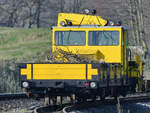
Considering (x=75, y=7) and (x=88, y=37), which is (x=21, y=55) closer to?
(x=75, y=7)

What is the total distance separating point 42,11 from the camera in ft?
162

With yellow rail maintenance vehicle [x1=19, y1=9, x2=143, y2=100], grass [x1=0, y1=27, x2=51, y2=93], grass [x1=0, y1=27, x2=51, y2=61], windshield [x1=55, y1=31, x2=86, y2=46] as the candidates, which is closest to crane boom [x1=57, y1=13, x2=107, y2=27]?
yellow rail maintenance vehicle [x1=19, y1=9, x2=143, y2=100]

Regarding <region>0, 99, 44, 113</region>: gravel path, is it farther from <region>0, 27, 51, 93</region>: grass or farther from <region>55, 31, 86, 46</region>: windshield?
<region>0, 27, 51, 93</region>: grass

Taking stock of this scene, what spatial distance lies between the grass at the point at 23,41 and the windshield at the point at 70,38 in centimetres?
1970

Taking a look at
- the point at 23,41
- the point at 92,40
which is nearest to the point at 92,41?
the point at 92,40

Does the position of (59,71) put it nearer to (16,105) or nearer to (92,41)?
(92,41)

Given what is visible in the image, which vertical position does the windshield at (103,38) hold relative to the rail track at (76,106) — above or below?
above

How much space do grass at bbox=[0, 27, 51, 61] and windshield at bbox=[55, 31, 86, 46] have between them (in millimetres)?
19700

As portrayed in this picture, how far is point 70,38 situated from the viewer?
1623cm

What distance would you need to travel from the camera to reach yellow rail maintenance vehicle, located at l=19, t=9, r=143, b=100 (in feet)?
44.8

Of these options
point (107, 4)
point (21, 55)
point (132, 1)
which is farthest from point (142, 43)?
point (21, 55)

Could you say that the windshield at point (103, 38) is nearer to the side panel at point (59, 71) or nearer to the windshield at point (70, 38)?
the windshield at point (70, 38)

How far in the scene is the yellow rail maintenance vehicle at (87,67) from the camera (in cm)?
1366

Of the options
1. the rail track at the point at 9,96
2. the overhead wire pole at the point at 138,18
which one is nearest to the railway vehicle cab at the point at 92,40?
the rail track at the point at 9,96
